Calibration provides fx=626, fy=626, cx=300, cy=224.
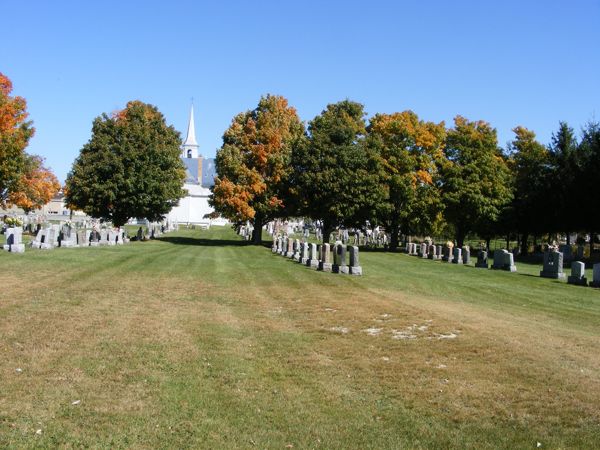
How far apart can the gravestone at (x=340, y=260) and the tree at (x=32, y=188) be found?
35153 millimetres

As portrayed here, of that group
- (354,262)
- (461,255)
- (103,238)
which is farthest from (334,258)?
(103,238)

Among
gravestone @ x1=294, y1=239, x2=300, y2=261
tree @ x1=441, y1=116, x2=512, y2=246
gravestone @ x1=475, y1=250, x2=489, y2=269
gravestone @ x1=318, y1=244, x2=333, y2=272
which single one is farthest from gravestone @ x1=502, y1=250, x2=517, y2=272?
tree @ x1=441, y1=116, x2=512, y2=246

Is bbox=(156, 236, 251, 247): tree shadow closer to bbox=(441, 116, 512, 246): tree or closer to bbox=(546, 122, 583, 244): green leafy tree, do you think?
bbox=(441, 116, 512, 246): tree

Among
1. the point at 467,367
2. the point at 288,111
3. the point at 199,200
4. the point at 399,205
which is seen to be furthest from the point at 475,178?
the point at 199,200

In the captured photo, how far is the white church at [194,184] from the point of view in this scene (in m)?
118

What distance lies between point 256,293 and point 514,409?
10402mm

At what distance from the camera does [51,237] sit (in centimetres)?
2889

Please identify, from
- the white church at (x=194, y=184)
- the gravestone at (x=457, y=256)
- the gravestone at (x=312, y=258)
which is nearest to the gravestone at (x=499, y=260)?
the gravestone at (x=457, y=256)

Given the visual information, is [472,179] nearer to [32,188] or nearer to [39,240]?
[39,240]

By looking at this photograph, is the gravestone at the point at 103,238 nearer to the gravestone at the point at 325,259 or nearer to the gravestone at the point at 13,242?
the gravestone at the point at 13,242

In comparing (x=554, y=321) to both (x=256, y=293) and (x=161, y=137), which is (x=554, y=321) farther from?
(x=161, y=137)

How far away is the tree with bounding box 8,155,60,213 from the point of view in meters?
53.7

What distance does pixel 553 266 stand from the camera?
25.4 metres

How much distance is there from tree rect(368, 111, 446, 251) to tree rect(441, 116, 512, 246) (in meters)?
1.01
